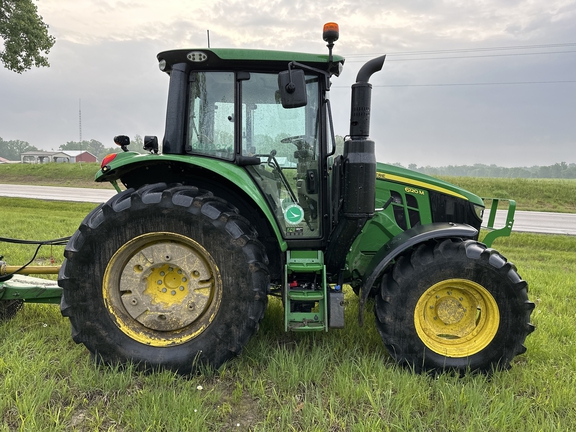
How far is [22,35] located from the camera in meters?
14.0

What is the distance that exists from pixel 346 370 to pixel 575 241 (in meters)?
10.4

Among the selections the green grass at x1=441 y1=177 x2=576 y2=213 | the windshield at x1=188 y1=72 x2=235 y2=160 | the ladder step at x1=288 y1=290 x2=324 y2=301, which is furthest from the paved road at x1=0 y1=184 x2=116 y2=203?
the green grass at x1=441 y1=177 x2=576 y2=213

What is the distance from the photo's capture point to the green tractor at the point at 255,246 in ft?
8.59

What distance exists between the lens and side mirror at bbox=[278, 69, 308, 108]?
7.88 ft

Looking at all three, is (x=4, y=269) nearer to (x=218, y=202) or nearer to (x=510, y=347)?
(x=218, y=202)

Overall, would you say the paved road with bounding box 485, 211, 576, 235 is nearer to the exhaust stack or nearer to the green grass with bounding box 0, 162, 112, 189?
the exhaust stack

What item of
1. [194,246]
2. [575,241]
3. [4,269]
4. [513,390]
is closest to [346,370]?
[513,390]

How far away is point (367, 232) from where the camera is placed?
10.7ft

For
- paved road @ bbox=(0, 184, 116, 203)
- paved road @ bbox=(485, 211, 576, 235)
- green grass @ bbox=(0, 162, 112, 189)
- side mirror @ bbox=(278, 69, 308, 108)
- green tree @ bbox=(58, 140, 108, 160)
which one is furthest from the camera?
green tree @ bbox=(58, 140, 108, 160)

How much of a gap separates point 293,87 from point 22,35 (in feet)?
53.5

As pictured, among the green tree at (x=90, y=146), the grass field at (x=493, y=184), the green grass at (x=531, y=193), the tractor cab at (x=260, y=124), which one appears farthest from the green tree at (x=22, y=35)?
the green tree at (x=90, y=146)

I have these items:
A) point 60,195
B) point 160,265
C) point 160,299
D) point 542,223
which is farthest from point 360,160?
point 60,195

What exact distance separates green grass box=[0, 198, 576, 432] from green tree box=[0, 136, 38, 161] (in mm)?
125787

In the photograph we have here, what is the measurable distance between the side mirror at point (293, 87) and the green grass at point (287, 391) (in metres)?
1.79
